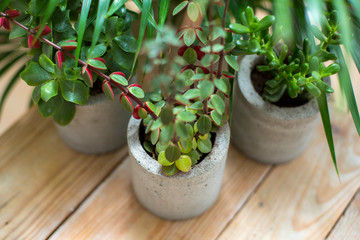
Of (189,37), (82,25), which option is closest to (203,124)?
(189,37)

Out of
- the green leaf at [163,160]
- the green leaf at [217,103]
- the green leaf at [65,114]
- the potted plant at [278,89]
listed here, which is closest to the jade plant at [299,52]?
the potted plant at [278,89]

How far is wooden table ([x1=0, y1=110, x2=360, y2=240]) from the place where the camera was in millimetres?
899

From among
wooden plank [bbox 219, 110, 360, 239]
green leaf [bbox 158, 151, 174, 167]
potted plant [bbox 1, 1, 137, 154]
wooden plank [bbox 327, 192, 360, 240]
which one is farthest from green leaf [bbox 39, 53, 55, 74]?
wooden plank [bbox 327, 192, 360, 240]

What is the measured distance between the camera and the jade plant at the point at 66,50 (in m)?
0.73

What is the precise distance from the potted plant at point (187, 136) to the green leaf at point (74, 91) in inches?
4.0

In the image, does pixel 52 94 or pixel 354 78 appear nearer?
pixel 52 94

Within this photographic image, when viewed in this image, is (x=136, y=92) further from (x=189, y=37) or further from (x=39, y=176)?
(x=39, y=176)

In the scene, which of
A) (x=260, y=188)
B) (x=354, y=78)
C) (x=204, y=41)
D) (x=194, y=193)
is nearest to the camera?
(x=204, y=41)

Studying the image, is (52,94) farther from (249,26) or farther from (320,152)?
(320,152)

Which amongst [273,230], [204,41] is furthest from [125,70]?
[273,230]

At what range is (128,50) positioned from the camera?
772 mm

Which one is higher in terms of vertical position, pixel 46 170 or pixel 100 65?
pixel 100 65

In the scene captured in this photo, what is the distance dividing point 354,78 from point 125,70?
0.57m

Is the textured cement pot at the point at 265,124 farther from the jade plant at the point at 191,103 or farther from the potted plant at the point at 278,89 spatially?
the jade plant at the point at 191,103
